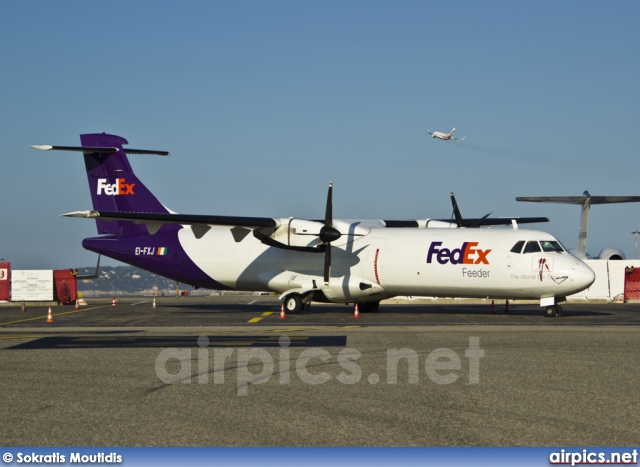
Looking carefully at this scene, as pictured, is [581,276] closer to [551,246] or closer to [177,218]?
[551,246]

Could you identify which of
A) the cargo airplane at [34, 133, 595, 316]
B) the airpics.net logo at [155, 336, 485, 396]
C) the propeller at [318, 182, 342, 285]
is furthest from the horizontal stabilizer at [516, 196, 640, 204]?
the airpics.net logo at [155, 336, 485, 396]

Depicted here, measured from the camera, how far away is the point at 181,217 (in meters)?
30.0

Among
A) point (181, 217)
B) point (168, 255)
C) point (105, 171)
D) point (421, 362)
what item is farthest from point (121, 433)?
point (105, 171)

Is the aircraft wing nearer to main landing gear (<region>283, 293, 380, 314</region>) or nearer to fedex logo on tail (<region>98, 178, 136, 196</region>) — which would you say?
main landing gear (<region>283, 293, 380, 314</region>)

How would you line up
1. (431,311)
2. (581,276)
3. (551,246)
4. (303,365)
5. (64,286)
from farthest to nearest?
(64,286) → (431,311) → (551,246) → (581,276) → (303,365)

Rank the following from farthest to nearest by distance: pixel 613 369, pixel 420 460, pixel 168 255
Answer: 1. pixel 168 255
2. pixel 613 369
3. pixel 420 460

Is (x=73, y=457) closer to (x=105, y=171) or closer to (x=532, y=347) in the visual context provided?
(x=532, y=347)

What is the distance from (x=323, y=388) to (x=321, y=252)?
20.2 metres

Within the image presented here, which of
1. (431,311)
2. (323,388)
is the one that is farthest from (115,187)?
(323,388)

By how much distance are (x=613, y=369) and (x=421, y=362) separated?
11.0 feet

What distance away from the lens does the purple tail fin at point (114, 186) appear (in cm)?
3612

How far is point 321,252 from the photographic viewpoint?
32.0 m

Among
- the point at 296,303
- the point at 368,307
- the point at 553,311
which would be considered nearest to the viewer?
the point at 553,311

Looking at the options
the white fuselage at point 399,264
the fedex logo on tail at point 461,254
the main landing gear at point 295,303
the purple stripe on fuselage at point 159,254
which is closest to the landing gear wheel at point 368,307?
the white fuselage at point 399,264
